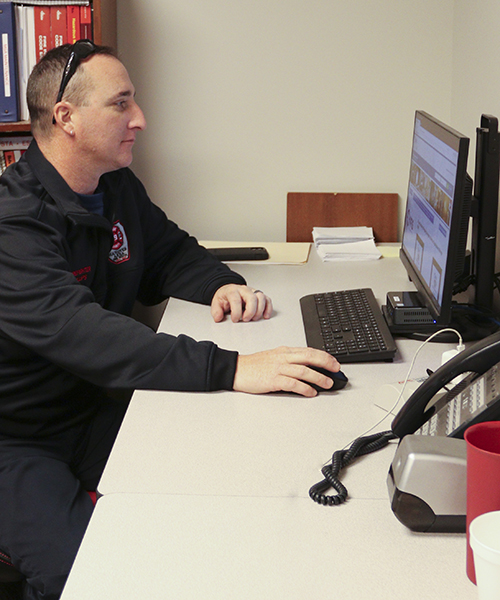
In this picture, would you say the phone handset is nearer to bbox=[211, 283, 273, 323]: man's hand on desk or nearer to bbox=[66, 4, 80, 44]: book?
bbox=[211, 283, 273, 323]: man's hand on desk

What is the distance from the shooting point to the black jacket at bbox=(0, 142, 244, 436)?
1222 millimetres

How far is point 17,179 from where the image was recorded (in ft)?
4.90

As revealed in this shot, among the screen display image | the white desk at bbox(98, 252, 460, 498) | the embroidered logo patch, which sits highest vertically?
the screen display image

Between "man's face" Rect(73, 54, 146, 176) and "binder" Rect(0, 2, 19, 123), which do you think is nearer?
"man's face" Rect(73, 54, 146, 176)

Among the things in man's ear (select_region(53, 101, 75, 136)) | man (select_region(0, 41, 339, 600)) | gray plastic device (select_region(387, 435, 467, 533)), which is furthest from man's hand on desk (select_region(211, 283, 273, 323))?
gray plastic device (select_region(387, 435, 467, 533))

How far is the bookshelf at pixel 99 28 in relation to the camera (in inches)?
84.8

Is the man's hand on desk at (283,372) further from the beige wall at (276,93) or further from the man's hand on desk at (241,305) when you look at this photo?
the beige wall at (276,93)

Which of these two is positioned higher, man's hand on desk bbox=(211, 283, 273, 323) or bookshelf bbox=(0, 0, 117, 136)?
bookshelf bbox=(0, 0, 117, 136)

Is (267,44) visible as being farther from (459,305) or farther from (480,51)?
(459,305)

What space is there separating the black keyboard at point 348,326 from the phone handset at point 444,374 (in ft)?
1.15

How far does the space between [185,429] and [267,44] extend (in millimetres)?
1753

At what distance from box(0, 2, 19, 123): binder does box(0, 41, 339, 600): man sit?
56 centimetres

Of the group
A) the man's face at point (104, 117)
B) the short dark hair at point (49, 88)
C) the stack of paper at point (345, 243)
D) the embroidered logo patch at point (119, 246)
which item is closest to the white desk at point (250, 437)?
the embroidered logo patch at point (119, 246)

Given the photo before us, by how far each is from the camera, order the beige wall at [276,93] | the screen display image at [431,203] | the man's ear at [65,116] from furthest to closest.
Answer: the beige wall at [276,93] → the man's ear at [65,116] → the screen display image at [431,203]
